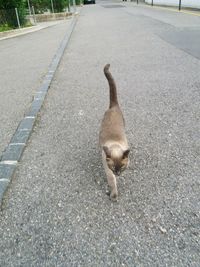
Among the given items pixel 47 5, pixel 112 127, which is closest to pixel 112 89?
pixel 112 127

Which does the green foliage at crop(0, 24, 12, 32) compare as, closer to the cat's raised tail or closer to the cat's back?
the cat's raised tail

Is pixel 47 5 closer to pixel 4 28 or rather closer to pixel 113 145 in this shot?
pixel 4 28

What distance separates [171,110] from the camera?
14.8 feet

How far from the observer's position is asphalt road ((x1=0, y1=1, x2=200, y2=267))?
7.28 ft

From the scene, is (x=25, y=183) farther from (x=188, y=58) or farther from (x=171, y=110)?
(x=188, y=58)

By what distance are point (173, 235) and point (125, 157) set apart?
69 cm

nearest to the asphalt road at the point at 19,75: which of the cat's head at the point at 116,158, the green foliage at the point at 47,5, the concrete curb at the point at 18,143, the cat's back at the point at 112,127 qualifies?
the concrete curb at the point at 18,143

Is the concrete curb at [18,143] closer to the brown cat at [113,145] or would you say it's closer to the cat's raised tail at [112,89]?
the brown cat at [113,145]

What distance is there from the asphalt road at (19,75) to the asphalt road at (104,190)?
40cm

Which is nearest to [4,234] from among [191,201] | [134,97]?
[191,201]

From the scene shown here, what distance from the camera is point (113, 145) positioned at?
101 inches

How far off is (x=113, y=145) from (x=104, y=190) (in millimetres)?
499

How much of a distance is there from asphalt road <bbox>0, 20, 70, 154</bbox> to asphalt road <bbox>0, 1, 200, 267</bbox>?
0.40 meters

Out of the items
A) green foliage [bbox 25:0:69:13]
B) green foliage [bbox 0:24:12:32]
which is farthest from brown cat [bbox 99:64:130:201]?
green foliage [bbox 25:0:69:13]
